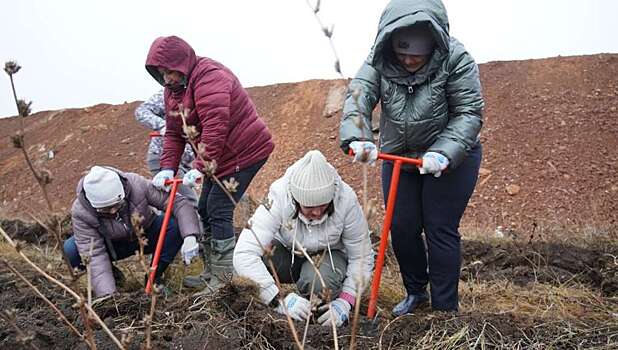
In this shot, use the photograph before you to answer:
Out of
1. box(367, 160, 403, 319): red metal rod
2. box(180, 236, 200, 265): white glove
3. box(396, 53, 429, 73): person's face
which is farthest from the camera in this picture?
A: box(180, 236, 200, 265): white glove

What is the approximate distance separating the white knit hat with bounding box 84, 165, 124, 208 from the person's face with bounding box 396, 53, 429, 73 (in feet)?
5.10

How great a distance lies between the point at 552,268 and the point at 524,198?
12.0 feet

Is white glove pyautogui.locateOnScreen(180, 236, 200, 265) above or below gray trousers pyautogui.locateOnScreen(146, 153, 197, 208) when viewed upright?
below

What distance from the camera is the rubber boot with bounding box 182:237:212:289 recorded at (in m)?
Result: 3.81

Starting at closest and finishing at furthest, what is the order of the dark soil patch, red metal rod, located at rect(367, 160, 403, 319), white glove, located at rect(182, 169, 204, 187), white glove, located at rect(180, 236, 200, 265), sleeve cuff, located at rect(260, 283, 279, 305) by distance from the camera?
red metal rod, located at rect(367, 160, 403, 319) < sleeve cuff, located at rect(260, 283, 279, 305) < white glove, located at rect(182, 169, 204, 187) < white glove, located at rect(180, 236, 200, 265) < the dark soil patch

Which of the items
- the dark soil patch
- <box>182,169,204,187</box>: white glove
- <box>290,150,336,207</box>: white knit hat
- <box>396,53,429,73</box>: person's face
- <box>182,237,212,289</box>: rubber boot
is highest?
<box>396,53,429,73</box>: person's face

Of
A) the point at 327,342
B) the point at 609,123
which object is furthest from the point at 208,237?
the point at 609,123

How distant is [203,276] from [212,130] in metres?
0.98

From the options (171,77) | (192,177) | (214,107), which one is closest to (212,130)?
(214,107)

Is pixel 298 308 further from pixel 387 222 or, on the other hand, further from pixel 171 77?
pixel 171 77

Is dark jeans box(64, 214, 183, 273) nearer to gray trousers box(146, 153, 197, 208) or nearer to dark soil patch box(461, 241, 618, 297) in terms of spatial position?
gray trousers box(146, 153, 197, 208)

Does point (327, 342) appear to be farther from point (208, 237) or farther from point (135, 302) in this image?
point (208, 237)

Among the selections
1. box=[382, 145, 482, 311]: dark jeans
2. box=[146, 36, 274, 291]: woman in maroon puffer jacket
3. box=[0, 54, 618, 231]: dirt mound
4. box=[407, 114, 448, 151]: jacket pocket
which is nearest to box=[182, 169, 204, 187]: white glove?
box=[146, 36, 274, 291]: woman in maroon puffer jacket

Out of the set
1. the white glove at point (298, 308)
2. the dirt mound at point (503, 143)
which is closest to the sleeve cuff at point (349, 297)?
the white glove at point (298, 308)
